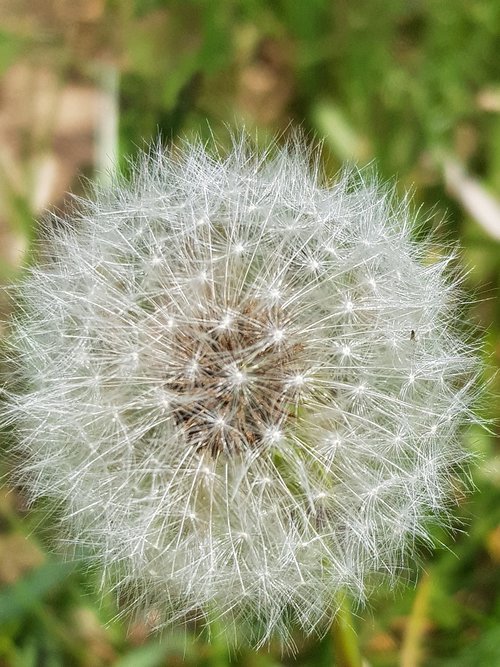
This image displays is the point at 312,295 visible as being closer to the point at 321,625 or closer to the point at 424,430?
the point at 424,430

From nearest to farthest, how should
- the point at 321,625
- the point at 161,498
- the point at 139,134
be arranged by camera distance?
the point at 161,498 < the point at 321,625 < the point at 139,134

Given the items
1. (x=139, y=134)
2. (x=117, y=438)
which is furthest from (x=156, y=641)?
(x=139, y=134)

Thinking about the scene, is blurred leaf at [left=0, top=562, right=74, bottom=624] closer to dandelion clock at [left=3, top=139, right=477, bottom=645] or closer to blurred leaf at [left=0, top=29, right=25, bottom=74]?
dandelion clock at [left=3, top=139, right=477, bottom=645]

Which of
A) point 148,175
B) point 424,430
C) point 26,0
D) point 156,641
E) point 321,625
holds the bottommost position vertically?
point 321,625

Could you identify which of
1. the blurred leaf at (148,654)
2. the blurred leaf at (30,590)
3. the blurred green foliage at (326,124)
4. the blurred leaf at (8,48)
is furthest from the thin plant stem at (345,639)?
the blurred leaf at (8,48)

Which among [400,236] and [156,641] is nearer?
[400,236]

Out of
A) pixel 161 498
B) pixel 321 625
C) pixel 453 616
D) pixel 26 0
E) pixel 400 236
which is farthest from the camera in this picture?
pixel 26 0

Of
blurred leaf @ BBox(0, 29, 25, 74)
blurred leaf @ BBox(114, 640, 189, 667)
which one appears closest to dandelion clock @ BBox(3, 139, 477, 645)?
blurred leaf @ BBox(114, 640, 189, 667)
